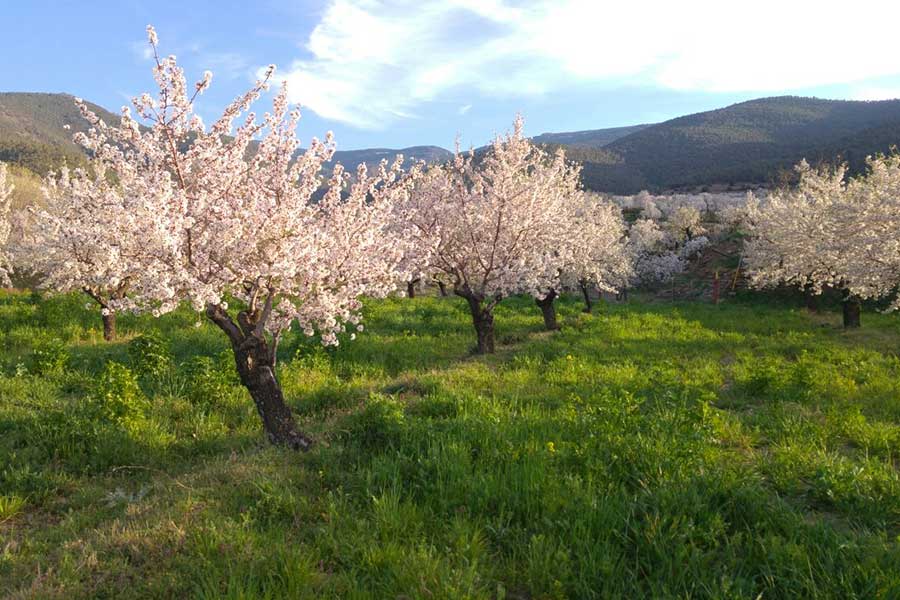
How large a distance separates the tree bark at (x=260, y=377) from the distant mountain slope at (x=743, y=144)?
114 meters

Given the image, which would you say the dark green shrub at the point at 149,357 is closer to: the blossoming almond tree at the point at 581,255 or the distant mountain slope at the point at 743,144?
the blossoming almond tree at the point at 581,255

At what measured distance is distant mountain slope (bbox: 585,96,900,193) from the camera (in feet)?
354

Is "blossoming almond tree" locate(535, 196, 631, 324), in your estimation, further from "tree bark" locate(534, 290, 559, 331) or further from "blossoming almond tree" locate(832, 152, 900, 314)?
"blossoming almond tree" locate(832, 152, 900, 314)

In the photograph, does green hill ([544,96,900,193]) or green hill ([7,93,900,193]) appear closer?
green hill ([7,93,900,193])

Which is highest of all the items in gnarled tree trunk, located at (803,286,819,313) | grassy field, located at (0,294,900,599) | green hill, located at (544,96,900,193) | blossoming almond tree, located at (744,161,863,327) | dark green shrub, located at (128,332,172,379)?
green hill, located at (544,96,900,193)

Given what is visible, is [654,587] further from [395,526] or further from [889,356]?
[889,356]

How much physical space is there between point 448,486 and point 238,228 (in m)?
4.48

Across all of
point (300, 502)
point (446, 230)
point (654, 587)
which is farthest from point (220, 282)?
point (446, 230)

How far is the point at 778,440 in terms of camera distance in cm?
684

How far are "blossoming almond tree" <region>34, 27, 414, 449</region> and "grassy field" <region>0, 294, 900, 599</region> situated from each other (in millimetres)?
1755

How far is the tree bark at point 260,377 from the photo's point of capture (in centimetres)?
718

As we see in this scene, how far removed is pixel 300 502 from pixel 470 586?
7.50ft

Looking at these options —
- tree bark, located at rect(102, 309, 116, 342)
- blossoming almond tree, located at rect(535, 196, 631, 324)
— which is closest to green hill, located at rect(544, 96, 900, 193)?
blossoming almond tree, located at rect(535, 196, 631, 324)

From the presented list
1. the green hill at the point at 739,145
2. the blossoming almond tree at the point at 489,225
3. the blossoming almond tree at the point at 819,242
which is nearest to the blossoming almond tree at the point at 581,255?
the blossoming almond tree at the point at 489,225
